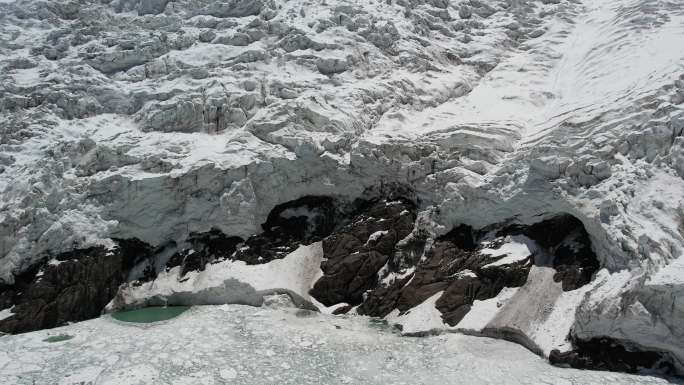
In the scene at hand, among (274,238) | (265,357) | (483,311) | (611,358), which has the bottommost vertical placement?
(265,357)

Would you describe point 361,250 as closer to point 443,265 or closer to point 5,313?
point 443,265

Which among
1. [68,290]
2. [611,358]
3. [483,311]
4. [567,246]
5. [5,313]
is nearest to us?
[611,358]

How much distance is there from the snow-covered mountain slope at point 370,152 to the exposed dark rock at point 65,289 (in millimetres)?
129

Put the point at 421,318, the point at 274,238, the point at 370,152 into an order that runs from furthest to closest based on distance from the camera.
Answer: the point at 370,152 < the point at 274,238 < the point at 421,318

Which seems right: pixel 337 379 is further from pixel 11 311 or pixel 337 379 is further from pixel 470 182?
pixel 11 311

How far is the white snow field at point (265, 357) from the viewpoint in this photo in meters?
17.0

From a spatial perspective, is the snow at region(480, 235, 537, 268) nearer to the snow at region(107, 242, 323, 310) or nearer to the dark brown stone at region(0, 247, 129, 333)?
the snow at region(107, 242, 323, 310)

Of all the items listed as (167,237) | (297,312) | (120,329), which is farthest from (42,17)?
(297,312)

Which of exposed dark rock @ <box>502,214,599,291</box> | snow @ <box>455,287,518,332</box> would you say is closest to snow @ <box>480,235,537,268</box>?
exposed dark rock @ <box>502,214,599,291</box>

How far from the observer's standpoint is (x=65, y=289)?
23.9m

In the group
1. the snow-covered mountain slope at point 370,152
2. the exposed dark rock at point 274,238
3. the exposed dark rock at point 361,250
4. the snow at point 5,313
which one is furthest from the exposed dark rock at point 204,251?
the snow at point 5,313

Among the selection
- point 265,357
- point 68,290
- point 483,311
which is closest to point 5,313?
point 68,290

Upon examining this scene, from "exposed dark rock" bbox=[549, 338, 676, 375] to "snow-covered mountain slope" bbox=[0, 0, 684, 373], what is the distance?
0.36 metres

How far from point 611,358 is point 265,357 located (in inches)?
459
